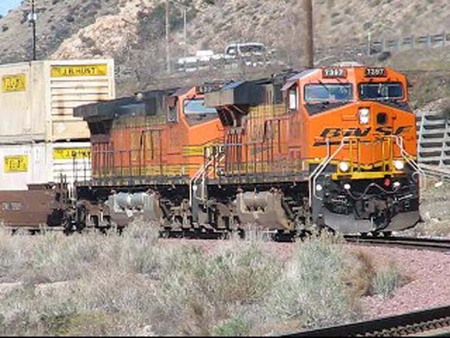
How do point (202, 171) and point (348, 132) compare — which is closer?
point (348, 132)

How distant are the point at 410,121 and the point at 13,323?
11.3 metres

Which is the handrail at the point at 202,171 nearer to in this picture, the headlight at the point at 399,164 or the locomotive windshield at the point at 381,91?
the locomotive windshield at the point at 381,91

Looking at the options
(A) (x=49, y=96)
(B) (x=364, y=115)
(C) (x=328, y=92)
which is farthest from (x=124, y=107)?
(B) (x=364, y=115)

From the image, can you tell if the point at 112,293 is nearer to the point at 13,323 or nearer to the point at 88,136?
the point at 13,323

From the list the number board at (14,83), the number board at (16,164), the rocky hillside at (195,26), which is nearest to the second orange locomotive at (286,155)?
the number board at (16,164)

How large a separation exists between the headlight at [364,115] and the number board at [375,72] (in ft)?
2.44

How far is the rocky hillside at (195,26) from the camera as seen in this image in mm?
60906

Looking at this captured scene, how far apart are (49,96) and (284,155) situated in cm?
925

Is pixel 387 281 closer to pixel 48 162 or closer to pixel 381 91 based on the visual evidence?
pixel 381 91

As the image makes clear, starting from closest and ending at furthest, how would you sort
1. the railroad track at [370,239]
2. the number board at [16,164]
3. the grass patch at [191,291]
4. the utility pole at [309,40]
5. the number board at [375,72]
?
the grass patch at [191,291], the railroad track at [370,239], the number board at [375,72], the utility pole at [309,40], the number board at [16,164]

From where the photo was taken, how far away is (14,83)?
2909 centimetres

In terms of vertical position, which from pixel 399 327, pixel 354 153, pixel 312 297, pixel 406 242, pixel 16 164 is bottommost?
pixel 399 327

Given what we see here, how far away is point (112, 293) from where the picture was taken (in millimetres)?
14125

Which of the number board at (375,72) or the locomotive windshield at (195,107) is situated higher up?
the number board at (375,72)
